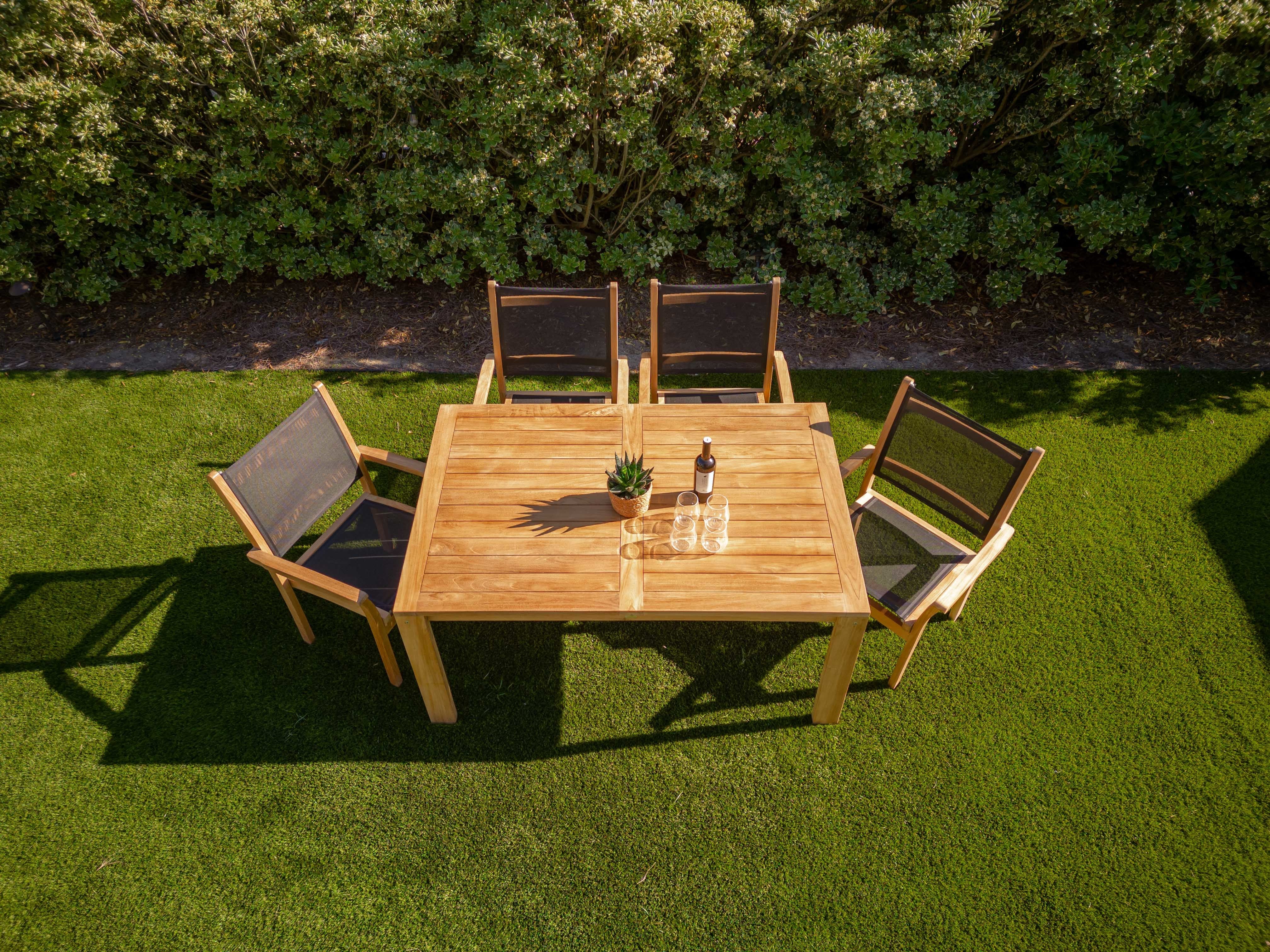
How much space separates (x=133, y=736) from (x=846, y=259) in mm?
5645

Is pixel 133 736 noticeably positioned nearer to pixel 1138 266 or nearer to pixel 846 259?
pixel 846 259

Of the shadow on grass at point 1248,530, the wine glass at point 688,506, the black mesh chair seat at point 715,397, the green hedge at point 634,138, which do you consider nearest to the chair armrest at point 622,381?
the black mesh chair seat at point 715,397

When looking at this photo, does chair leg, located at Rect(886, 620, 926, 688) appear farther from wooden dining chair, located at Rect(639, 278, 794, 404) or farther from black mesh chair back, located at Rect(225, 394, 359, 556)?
black mesh chair back, located at Rect(225, 394, 359, 556)

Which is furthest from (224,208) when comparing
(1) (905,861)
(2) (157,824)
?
(1) (905,861)

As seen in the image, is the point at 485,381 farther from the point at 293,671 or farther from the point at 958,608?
the point at 958,608

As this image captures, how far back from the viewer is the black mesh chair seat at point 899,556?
3.62 meters

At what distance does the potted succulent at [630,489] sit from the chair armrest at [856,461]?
1038mm

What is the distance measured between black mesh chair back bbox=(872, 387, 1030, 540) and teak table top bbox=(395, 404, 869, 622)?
0.41 m

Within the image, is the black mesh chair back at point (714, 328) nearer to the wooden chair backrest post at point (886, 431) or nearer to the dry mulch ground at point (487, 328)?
the wooden chair backrest post at point (886, 431)

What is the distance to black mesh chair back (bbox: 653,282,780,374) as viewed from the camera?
14.2ft

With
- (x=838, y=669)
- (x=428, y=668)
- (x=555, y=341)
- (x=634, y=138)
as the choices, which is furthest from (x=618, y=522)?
(x=634, y=138)

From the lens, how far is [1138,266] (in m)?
6.62

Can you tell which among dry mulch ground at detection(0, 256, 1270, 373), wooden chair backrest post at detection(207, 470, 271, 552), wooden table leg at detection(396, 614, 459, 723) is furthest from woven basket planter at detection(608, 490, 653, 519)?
dry mulch ground at detection(0, 256, 1270, 373)

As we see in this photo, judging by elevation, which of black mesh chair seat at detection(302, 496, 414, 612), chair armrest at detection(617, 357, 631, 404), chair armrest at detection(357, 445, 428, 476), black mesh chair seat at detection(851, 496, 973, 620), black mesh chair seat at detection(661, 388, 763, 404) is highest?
chair armrest at detection(617, 357, 631, 404)
